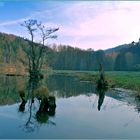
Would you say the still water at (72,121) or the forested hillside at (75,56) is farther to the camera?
the forested hillside at (75,56)

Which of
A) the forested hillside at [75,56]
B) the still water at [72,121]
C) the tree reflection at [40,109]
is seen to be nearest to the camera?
the still water at [72,121]

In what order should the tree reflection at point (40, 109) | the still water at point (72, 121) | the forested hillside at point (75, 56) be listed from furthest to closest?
the forested hillside at point (75, 56), the tree reflection at point (40, 109), the still water at point (72, 121)

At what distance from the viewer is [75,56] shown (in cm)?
15225

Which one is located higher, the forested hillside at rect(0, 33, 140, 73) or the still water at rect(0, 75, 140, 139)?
the forested hillside at rect(0, 33, 140, 73)

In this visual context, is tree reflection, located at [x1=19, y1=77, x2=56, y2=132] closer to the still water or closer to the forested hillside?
the still water

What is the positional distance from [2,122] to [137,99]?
40.3ft

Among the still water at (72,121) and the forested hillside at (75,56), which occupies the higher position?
the forested hillside at (75,56)

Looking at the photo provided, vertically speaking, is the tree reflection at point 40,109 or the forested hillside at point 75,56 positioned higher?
the forested hillside at point 75,56

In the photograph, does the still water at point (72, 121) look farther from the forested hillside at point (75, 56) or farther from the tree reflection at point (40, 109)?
the forested hillside at point (75, 56)

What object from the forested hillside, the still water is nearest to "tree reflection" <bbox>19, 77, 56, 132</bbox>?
→ the still water

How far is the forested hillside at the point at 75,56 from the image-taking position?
11512 centimetres

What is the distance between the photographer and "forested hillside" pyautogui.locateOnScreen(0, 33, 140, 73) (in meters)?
115

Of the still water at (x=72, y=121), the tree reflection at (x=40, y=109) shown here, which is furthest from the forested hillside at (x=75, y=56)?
the tree reflection at (x=40, y=109)

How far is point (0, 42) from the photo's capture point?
4838 inches
